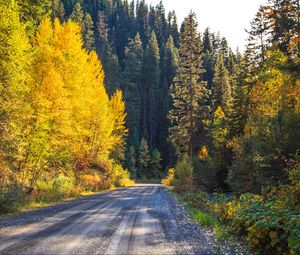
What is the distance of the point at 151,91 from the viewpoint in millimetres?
93875

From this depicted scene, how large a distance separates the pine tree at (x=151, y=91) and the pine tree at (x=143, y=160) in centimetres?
1433

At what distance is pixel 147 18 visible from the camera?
5541 inches

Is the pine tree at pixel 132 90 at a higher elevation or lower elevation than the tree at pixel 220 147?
higher

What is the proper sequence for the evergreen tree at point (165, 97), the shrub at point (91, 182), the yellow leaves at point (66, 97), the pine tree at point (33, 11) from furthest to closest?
the evergreen tree at point (165, 97), the shrub at point (91, 182), the pine tree at point (33, 11), the yellow leaves at point (66, 97)

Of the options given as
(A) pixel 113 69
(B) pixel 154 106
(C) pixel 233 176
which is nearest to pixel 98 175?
(C) pixel 233 176

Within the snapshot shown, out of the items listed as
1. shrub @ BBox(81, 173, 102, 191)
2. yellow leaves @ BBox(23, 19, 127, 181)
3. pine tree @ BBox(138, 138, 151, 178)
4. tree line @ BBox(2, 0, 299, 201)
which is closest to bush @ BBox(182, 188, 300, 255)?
tree line @ BBox(2, 0, 299, 201)

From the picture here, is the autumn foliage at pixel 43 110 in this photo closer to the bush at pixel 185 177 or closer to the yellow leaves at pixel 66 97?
the yellow leaves at pixel 66 97

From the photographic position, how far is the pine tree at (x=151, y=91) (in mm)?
92250

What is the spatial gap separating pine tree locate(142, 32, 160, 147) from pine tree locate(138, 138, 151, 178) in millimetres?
14330

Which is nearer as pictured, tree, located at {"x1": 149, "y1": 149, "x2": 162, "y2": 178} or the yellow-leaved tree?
the yellow-leaved tree

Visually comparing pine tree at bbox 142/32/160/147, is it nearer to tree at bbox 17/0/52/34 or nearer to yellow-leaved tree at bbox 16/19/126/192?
yellow-leaved tree at bbox 16/19/126/192

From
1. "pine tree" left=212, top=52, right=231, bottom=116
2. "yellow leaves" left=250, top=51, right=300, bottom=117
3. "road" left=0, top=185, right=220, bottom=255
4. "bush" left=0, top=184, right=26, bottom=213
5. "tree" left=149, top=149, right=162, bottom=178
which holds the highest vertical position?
"pine tree" left=212, top=52, right=231, bottom=116

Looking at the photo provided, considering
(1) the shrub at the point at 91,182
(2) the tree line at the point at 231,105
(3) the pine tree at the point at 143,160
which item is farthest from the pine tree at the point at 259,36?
(3) the pine tree at the point at 143,160

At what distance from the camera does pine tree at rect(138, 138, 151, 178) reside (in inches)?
2867
